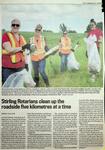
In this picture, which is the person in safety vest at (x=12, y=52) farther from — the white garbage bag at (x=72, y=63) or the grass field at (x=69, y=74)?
the white garbage bag at (x=72, y=63)

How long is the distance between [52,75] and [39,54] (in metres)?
0.09

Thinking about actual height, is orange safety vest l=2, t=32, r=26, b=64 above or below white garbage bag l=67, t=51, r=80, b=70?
above

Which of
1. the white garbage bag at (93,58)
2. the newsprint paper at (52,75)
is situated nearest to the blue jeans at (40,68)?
the newsprint paper at (52,75)

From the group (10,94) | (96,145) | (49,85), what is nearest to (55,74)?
(49,85)

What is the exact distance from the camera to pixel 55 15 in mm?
1049

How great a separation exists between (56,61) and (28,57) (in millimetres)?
98

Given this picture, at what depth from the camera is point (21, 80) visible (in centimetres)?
104

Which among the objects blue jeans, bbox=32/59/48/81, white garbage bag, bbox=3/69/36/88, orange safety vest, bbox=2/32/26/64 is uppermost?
orange safety vest, bbox=2/32/26/64

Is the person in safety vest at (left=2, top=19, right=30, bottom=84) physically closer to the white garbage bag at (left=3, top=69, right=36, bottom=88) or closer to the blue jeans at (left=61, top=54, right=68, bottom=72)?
the white garbage bag at (left=3, top=69, right=36, bottom=88)

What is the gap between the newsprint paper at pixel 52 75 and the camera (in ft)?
3.39

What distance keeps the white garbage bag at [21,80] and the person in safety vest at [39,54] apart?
0.07 ft

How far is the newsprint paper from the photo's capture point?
103cm

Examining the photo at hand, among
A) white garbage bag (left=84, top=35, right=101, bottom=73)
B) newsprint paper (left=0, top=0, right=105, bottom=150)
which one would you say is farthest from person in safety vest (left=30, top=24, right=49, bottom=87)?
white garbage bag (left=84, top=35, right=101, bottom=73)

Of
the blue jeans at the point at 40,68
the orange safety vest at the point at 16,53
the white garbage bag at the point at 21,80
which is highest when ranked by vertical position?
the orange safety vest at the point at 16,53
